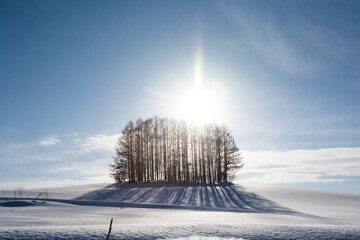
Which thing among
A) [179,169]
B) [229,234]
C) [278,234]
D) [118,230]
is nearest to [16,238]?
[118,230]

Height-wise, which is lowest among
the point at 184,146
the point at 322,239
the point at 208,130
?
the point at 322,239

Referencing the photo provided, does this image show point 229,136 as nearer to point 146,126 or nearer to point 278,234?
point 146,126

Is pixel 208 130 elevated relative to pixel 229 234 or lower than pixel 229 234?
elevated

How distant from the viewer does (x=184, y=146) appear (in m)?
35.0

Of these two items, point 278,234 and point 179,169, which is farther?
point 179,169

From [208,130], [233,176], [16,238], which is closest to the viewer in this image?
[16,238]

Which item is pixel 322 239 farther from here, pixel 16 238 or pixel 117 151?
pixel 117 151

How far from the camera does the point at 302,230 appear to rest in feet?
13.0

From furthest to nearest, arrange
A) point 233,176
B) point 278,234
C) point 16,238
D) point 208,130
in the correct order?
point 208,130 < point 233,176 < point 278,234 < point 16,238

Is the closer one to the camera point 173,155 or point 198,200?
point 198,200

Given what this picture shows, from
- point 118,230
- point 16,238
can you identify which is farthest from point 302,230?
point 16,238

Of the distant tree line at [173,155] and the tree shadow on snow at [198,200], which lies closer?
the tree shadow on snow at [198,200]

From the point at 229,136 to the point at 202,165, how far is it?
5.57 meters

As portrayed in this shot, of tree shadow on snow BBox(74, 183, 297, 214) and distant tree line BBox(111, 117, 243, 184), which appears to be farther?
distant tree line BBox(111, 117, 243, 184)
